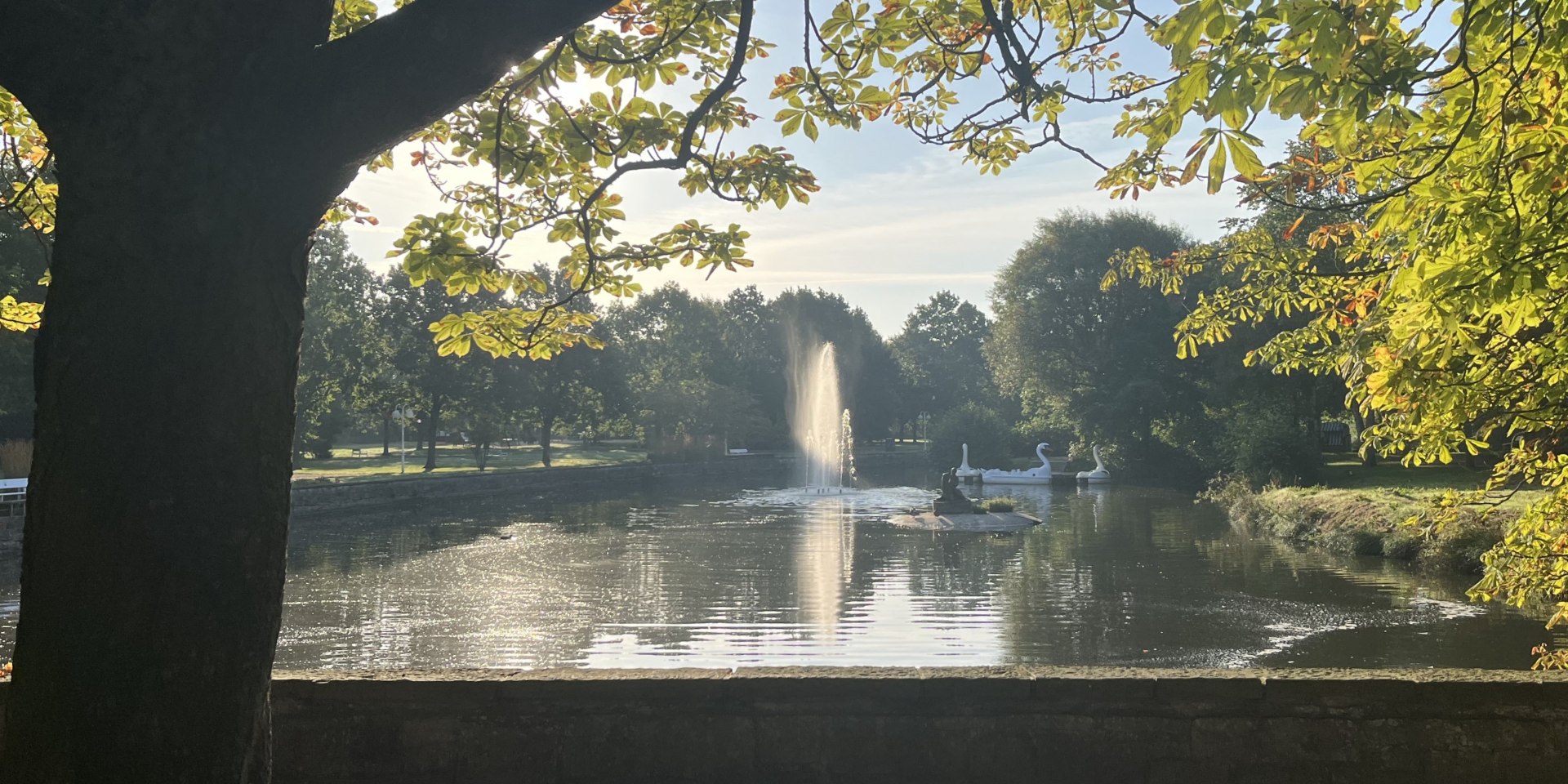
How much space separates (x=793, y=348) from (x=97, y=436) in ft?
227

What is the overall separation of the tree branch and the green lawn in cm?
3126

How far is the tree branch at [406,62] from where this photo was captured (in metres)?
2.13

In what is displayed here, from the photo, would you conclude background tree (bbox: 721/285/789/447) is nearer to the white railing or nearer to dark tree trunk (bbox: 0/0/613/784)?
the white railing

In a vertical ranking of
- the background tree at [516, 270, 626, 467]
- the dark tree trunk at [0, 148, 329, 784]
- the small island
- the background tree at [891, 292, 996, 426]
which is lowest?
the small island

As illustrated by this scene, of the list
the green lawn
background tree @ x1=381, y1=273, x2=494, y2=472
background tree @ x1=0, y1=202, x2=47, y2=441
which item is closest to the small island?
the green lawn

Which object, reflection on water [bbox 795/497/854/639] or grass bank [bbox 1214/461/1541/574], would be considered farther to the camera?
grass bank [bbox 1214/461/1541/574]

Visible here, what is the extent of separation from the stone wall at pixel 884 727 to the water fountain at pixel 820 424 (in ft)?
101

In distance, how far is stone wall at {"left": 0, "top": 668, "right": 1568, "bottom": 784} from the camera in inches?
138

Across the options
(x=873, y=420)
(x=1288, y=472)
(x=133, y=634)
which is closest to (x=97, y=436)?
(x=133, y=634)

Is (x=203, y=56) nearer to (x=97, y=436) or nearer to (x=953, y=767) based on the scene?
(x=97, y=436)

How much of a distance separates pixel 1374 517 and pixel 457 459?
4331 centimetres

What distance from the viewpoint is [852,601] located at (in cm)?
1396

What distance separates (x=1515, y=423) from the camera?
4488 millimetres

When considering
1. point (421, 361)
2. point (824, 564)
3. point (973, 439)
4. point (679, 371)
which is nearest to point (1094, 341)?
point (973, 439)
